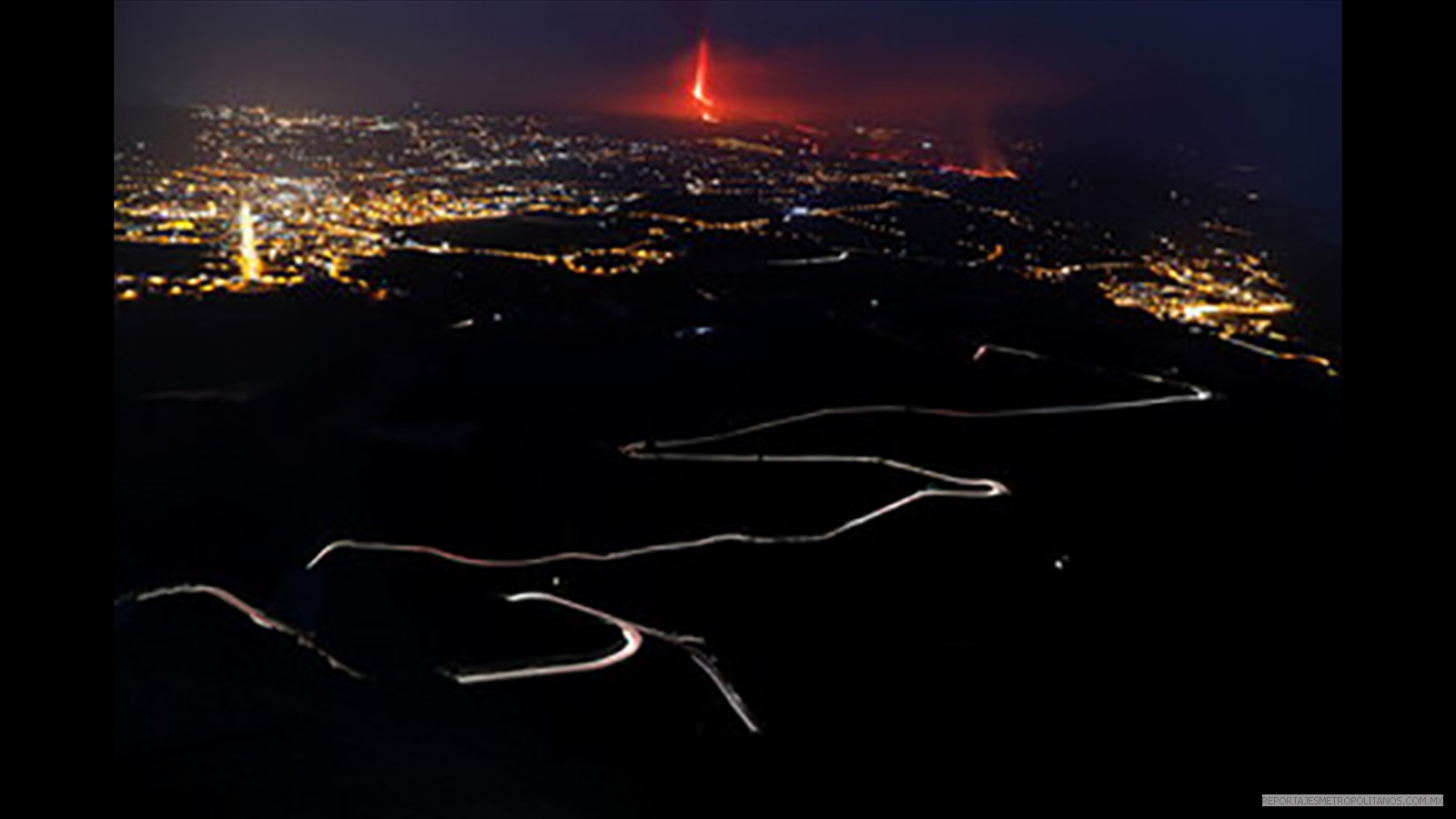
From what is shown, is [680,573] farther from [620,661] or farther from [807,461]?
[807,461]

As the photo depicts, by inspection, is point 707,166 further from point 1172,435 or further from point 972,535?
point 972,535

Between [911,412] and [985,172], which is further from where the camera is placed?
[985,172]

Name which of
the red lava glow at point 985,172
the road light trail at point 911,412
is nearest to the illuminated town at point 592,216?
the red lava glow at point 985,172

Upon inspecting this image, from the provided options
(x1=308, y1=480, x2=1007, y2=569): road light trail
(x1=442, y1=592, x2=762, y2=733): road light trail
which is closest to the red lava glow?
(x1=308, y1=480, x2=1007, y2=569): road light trail

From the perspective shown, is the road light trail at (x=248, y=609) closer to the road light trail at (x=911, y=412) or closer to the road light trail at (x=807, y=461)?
the road light trail at (x=807, y=461)

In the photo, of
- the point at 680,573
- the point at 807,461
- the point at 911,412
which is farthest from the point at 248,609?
the point at 911,412
